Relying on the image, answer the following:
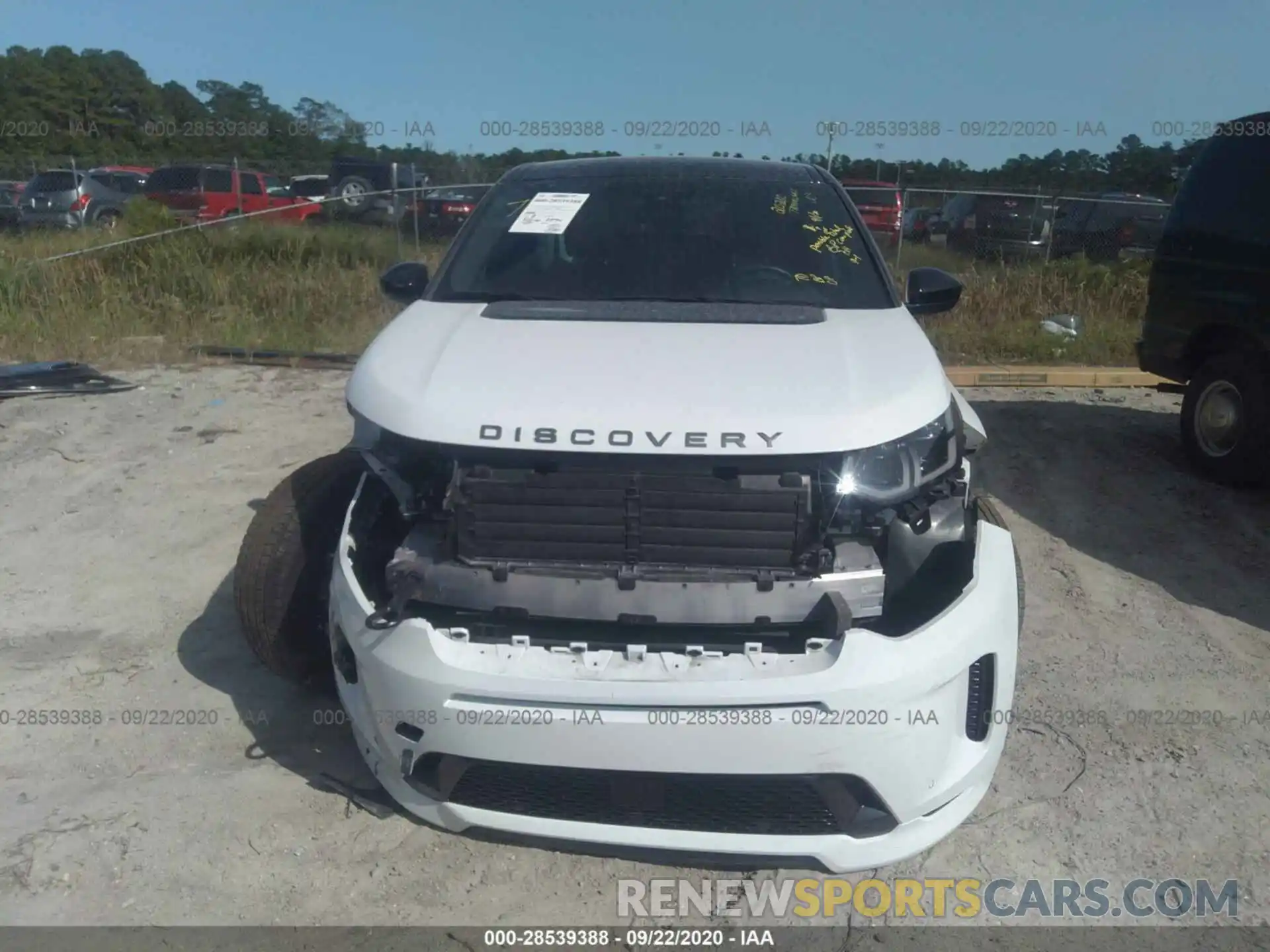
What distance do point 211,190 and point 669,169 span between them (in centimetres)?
1697

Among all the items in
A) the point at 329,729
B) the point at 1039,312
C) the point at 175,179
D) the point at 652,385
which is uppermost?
the point at 175,179

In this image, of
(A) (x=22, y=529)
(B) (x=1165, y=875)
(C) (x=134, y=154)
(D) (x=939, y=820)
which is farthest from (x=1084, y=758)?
(C) (x=134, y=154)

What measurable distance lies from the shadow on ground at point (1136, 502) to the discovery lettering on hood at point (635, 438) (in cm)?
286

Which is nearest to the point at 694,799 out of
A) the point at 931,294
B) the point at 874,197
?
the point at 931,294

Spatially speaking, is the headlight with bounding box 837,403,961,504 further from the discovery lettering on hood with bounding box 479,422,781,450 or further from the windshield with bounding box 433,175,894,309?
the windshield with bounding box 433,175,894,309

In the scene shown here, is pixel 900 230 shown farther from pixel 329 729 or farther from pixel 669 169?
pixel 329 729

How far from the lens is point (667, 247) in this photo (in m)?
3.77

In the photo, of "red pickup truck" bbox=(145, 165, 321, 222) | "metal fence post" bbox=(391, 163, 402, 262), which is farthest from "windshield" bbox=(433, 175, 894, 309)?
"red pickup truck" bbox=(145, 165, 321, 222)

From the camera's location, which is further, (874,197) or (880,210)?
(880,210)

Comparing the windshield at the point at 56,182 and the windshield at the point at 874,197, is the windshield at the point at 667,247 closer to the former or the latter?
the windshield at the point at 874,197

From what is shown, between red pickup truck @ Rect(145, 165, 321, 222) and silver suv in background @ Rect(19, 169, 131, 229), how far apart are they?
112 cm

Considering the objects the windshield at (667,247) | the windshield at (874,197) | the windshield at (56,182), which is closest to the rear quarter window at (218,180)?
the windshield at (56,182)

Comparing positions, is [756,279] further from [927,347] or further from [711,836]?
[711,836]

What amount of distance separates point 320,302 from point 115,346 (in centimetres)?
209
